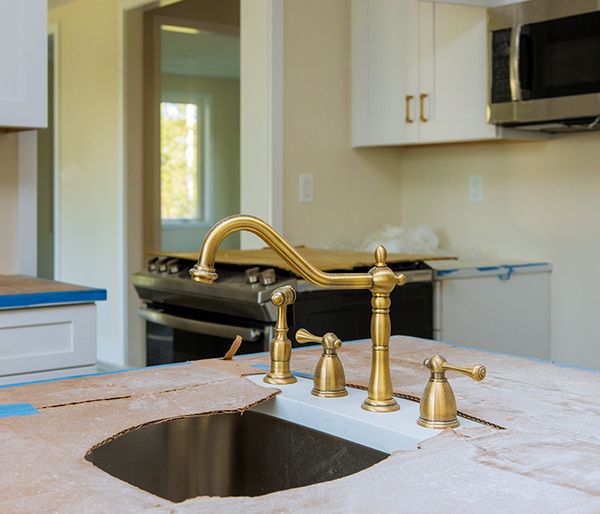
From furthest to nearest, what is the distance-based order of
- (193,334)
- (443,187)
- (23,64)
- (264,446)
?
(443,187), (193,334), (23,64), (264,446)

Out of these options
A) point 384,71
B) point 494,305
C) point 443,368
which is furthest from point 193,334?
point 443,368

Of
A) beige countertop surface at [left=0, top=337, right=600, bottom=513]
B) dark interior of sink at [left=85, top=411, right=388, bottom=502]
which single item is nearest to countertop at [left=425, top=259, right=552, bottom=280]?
beige countertop surface at [left=0, top=337, right=600, bottom=513]

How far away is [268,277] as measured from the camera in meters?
2.65

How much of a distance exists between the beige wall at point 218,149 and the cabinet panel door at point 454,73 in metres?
3.88

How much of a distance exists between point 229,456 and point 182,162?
590cm

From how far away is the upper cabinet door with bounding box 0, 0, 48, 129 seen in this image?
2.56m

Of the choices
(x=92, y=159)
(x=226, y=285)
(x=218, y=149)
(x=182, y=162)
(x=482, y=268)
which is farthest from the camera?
(x=218, y=149)

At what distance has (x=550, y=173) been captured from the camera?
348cm

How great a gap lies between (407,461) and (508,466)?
0.37 ft

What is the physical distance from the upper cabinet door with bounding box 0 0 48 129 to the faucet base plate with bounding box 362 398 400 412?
176 cm

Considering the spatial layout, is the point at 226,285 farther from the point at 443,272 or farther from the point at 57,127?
the point at 57,127

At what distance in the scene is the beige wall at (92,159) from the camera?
477cm

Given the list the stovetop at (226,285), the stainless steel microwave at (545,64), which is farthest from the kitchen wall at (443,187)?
the stovetop at (226,285)

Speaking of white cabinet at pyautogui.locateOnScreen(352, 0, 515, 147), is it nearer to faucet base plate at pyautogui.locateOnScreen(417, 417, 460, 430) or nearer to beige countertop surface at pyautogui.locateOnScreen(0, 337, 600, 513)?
beige countertop surface at pyautogui.locateOnScreen(0, 337, 600, 513)
